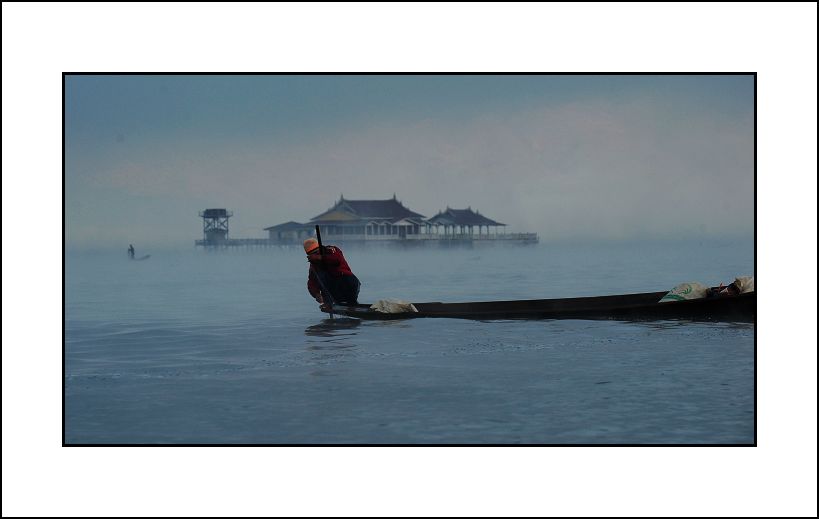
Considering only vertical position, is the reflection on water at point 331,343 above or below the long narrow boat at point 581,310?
below

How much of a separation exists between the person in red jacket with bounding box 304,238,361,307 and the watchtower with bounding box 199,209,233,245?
53.4 metres

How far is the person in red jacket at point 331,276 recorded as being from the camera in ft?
40.8

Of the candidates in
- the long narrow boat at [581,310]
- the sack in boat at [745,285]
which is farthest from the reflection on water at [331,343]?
the sack in boat at [745,285]

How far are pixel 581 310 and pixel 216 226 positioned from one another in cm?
5646

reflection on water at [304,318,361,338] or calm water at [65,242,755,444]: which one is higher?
reflection on water at [304,318,361,338]

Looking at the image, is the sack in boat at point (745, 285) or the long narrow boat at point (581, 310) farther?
the long narrow boat at point (581, 310)

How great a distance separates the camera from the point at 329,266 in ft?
41.5

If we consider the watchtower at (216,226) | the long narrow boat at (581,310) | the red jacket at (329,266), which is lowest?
the long narrow boat at (581,310)

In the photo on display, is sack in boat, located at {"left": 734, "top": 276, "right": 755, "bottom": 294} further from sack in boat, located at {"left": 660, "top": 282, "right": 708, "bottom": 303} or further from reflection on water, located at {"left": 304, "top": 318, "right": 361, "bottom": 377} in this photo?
reflection on water, located at {"left": 304, "top": 318, "right": 361, "bottom": 377}

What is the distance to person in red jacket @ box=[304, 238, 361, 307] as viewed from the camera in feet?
40.8

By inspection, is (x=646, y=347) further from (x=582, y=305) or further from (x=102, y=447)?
(x=102, y=447)

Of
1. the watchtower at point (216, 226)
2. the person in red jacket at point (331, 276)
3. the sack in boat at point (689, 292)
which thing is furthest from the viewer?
the watchtower at point (216, 226)

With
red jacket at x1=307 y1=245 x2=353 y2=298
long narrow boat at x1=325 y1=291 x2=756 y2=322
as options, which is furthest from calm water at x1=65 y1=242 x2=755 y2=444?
red jacket at x1=307 y1=245 x2=353 y2=298

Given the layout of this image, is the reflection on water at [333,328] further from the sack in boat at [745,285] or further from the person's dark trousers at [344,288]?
the sack in boat at [745,285]
